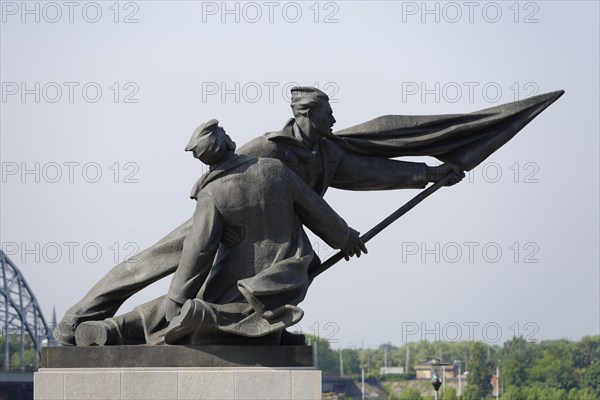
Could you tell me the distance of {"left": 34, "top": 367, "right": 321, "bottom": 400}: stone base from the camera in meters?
12.9

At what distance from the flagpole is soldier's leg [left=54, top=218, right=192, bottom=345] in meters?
1.26

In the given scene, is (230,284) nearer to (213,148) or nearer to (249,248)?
(249,248)

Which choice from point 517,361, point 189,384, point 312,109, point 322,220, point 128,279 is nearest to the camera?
point 189,384

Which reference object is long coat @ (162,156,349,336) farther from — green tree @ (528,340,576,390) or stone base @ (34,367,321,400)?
green tree @ (528,340,576,390)

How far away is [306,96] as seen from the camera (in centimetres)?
1394

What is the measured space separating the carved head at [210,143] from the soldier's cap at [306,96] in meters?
0.85

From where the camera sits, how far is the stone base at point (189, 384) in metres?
12.9

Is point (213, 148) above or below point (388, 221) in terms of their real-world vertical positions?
above

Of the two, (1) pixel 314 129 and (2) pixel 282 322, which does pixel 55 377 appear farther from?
(1) pixel 314 129

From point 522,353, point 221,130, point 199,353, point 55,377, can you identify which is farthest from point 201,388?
point 522,353

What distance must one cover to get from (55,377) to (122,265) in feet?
4.22

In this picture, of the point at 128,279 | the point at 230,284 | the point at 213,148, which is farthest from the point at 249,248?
the point at 128,279

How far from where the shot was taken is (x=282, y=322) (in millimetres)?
13078

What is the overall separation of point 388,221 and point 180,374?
8.36 ft
